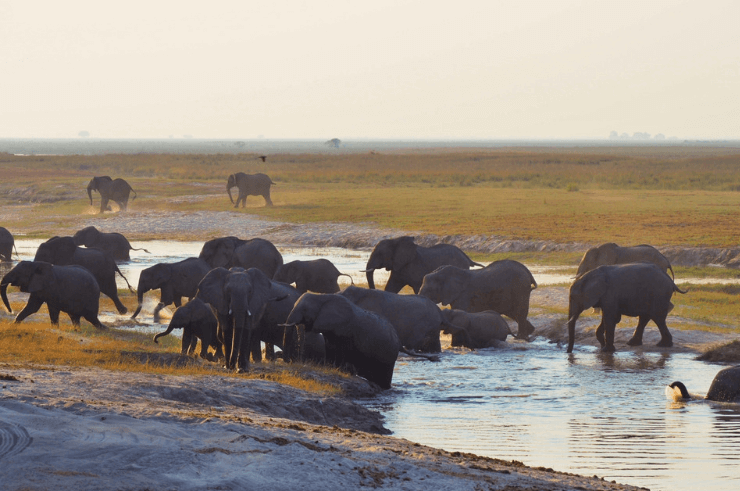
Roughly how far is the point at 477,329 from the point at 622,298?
99.5 inches

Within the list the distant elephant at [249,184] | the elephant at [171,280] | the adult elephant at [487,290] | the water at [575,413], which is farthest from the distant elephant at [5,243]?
the distant elephant at [249,184]

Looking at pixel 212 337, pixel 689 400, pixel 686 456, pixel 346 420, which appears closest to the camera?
pixel 686 456

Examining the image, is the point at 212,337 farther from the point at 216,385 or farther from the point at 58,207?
the point at 58,207

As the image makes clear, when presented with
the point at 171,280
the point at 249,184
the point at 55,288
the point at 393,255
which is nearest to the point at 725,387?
the point at 393,255

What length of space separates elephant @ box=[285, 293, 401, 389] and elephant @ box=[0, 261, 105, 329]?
5274 millimetres

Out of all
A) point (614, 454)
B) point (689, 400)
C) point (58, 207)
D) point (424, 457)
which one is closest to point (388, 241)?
point (689, 400)

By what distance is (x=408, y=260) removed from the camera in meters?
22.0

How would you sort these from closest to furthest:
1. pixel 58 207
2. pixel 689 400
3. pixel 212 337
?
A: pixel 689 400
pixel 212 337
pixel 58 207

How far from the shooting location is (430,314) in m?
16.4

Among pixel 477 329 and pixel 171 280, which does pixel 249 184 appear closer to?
pixel 171 280

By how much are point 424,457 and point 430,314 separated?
765cm

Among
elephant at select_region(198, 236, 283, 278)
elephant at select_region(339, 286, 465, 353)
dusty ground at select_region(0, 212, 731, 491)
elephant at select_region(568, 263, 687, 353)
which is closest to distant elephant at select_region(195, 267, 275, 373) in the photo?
dusty ground at select_region(0, 212, 731, 491)

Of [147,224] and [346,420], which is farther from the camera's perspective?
[147,224]

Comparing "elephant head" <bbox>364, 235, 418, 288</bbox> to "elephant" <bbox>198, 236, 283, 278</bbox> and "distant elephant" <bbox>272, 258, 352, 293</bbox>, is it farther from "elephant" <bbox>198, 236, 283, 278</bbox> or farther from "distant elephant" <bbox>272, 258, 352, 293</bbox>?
"elephant" <bbox>198, 236, 283, 278</bbox>
